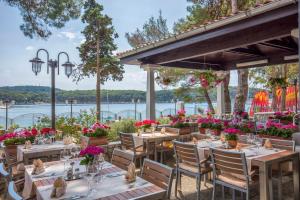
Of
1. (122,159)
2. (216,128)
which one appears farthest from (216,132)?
(122,159)

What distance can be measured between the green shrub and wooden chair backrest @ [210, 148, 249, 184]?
324cm

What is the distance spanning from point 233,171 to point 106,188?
5.47ft

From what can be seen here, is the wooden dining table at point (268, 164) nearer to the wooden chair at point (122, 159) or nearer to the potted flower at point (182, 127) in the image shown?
the wooden chair at point (122, 159)

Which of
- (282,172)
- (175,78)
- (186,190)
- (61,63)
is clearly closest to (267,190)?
(282,172)

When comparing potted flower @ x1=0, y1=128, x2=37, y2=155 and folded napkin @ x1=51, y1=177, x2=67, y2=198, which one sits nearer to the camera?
folded napkin @ x1=51, y1=177, x2=67, y2=198

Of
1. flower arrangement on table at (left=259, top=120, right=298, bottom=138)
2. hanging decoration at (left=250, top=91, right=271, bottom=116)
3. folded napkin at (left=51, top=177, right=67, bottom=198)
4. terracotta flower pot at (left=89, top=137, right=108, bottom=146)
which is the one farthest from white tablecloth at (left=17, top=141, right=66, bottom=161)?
hanging decoration at (left=250, top=91, right=271, bottom=116)

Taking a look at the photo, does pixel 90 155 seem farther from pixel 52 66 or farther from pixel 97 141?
pixel 52 66

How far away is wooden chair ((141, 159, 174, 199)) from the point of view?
2123 mm

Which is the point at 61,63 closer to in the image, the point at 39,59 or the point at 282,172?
the point at 39,59

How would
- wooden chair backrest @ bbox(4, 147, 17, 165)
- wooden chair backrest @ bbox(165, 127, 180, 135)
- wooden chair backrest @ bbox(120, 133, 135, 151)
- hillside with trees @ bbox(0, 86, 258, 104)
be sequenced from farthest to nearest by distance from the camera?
hillside with trees @ bbox(0, 86, 258, 104), wooden chair backrest @ bbox(165, 127, 180, 135), wooden chair backrest @ bbox(120, 133, 135, 151), wooden chair backrest @ bbox(4, 147, 17, 165)

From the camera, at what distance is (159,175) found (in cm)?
229

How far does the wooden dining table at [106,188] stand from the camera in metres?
1.87

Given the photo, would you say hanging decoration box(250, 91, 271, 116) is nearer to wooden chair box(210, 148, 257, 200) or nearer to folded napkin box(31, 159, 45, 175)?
wooden chair box(210, 148, 257, 200)

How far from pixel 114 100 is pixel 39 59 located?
11.6 m
